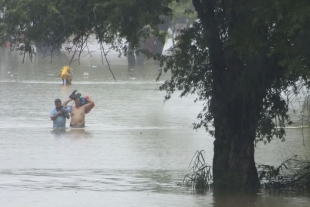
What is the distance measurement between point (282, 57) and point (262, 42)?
822 mm

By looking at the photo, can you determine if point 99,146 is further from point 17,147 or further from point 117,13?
point 117,13

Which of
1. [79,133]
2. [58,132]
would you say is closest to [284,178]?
[79,133]

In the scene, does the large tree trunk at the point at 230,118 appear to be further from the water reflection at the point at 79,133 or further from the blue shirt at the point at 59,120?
the blue shirt at the point at 59,120

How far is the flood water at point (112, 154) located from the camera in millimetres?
11055

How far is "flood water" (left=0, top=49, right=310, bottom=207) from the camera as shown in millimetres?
11055

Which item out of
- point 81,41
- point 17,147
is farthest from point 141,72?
point 81,41

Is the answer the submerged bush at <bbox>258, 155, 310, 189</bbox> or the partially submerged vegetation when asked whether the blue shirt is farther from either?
the submerged bush at <bbox>258, 155, 310, 189</bbox>

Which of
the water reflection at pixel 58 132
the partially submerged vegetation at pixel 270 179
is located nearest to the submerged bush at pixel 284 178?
the partially submerged vegetation at pixel 270 179

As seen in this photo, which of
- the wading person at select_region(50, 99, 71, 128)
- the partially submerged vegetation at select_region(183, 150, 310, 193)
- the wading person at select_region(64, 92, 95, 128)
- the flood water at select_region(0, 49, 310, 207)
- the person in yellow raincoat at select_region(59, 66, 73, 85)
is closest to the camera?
the flood water at select_region(0, 49, 310, 207)

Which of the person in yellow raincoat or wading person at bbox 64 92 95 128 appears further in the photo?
the person in yellow raincoat

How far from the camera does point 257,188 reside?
479 inches

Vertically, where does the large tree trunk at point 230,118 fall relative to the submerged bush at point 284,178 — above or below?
above

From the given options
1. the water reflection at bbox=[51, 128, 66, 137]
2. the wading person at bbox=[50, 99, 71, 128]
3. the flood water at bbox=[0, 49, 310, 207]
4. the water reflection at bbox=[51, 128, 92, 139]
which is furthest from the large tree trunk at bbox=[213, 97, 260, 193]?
the wading person at bbox=[50, 99, 71, 128]

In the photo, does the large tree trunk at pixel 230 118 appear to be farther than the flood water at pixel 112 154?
Yes
